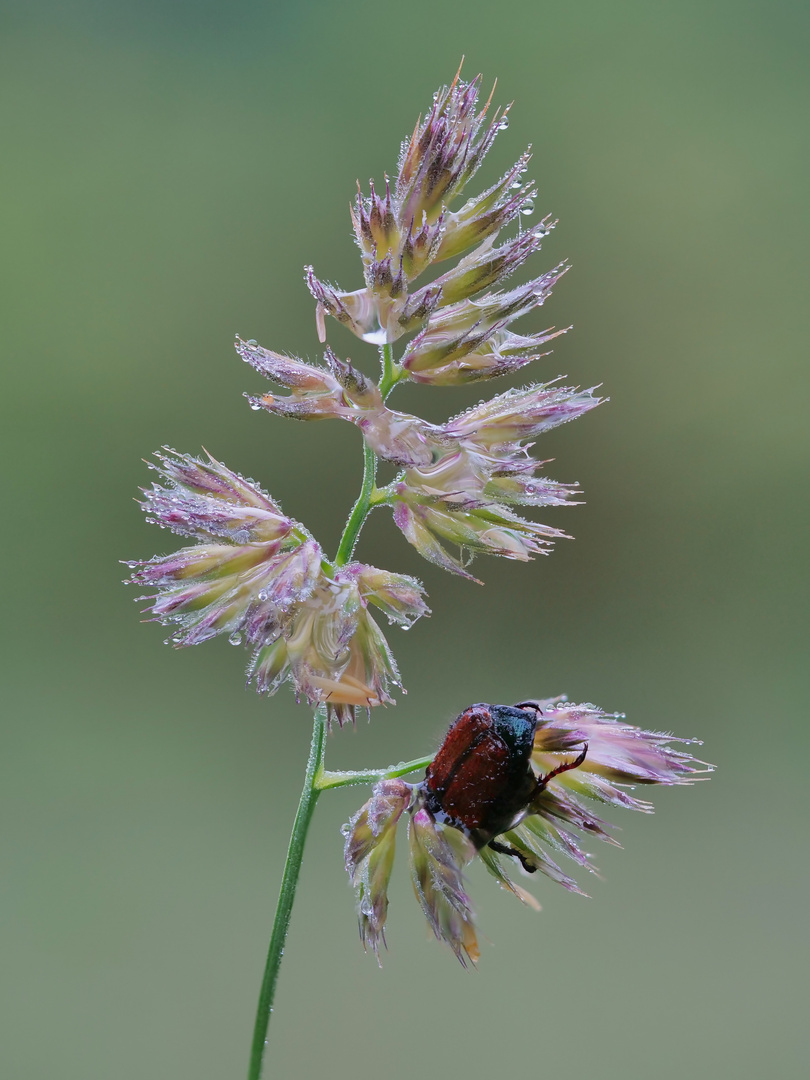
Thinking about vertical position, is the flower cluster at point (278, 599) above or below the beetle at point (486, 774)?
above

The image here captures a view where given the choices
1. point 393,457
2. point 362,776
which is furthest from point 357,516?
point 362,776

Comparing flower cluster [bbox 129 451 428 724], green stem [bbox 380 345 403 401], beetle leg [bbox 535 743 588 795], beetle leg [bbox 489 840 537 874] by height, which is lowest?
beetle leg [bbox 489 840 537 874]

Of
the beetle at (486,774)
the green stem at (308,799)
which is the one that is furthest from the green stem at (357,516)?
the beetle at (486,774)

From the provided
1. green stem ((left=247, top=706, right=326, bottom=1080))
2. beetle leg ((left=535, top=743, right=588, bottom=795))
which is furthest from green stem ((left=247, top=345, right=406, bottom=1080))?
beetle leg ((left=535, top=743, right=588, bottom=795))

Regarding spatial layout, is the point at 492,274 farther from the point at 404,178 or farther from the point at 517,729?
the point at 517,729

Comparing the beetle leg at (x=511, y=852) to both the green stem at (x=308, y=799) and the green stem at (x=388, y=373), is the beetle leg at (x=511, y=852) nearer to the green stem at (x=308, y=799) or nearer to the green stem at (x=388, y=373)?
the green stem at (x=308, y=799)

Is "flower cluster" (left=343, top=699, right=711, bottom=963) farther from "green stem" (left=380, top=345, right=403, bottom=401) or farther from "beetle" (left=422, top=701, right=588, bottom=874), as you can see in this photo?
"green stem" (left=380, top=345, right=403, bottom=401)
